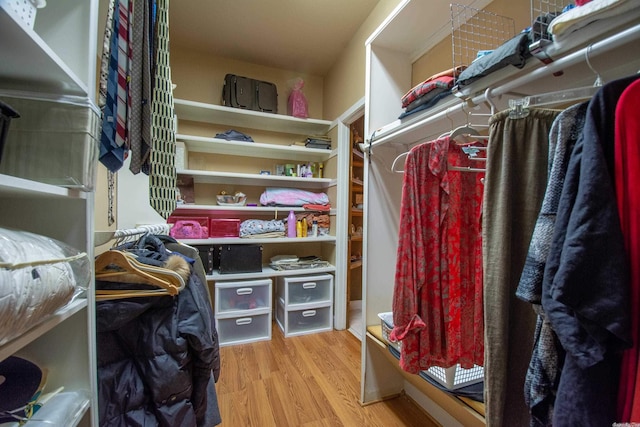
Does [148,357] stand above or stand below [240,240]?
below

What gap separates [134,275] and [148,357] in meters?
0.26

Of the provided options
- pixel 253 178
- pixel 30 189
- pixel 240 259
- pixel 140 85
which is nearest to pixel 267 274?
pixel 240 259

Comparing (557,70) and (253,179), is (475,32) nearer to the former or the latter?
(557,70)

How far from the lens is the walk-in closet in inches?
17.7

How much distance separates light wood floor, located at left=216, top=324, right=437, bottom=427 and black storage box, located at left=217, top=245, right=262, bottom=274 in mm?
679

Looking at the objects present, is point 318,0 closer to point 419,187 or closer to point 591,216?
point 419,187

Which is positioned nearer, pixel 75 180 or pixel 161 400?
pixel 75 180

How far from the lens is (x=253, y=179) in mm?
2742

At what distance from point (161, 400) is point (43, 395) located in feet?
0.95

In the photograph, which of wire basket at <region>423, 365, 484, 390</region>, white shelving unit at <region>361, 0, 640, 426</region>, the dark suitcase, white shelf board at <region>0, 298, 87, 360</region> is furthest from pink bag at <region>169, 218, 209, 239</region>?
wire basket at <region>423, 365, 484, 390</region>

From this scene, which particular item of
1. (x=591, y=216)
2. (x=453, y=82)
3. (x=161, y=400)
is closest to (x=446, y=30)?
(x=453, y=82)

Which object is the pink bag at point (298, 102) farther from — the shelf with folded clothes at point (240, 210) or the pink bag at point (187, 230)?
the pink bag at point (187, 230)

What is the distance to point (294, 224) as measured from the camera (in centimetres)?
270

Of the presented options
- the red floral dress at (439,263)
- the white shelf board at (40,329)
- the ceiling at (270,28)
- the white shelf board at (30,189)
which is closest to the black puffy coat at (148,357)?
the white shelf board at (40,329)
